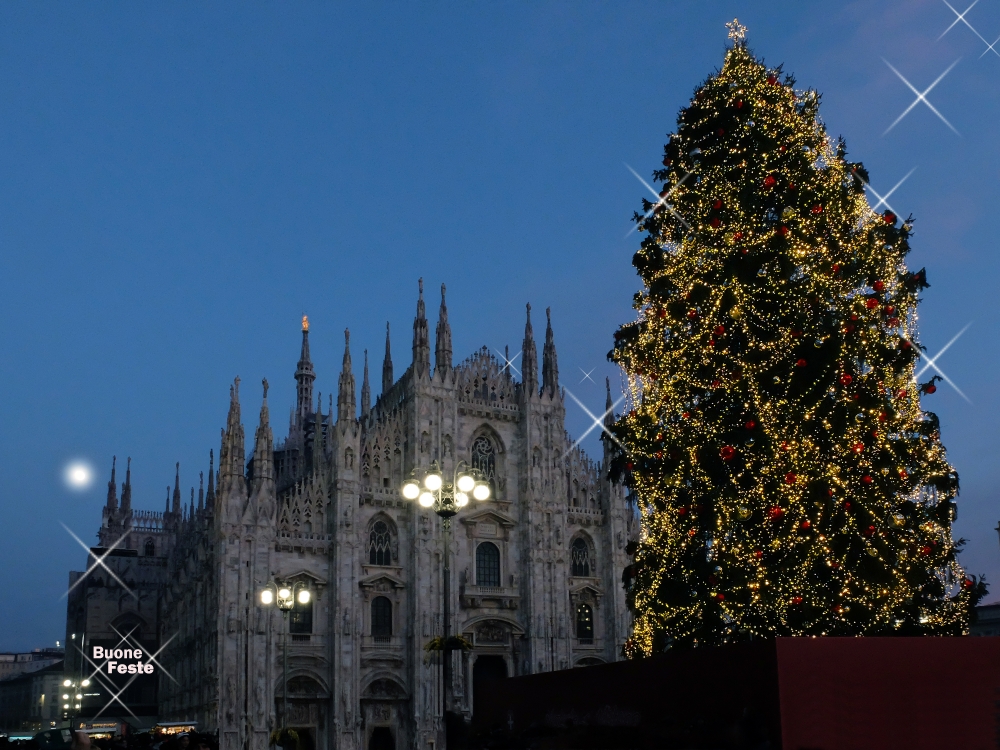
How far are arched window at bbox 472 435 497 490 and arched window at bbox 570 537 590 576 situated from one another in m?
5.39

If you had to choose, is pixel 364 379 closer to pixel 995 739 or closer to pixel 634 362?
pixel 634 362

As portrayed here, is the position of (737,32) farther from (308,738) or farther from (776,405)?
(308,738)

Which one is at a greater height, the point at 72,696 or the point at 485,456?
the point at 485,456

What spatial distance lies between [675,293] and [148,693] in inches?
2458

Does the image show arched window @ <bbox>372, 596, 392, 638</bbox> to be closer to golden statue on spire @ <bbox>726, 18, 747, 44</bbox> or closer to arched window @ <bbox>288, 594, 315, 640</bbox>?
arched window @ <bbox>288, 594, 315, 640</bbox>

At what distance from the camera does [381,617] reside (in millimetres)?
45688

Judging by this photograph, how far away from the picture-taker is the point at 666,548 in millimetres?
19203

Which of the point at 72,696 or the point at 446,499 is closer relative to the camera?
the point at 446,499

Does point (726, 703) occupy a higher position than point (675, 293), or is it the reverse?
point (675, 293)

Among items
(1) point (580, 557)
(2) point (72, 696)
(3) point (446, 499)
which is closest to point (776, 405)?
(3) point (446, 499)

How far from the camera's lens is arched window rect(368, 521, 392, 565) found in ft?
151

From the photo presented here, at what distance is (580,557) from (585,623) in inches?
129

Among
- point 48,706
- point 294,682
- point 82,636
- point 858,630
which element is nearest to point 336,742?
point 294,682

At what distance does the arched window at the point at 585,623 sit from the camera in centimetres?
4988
